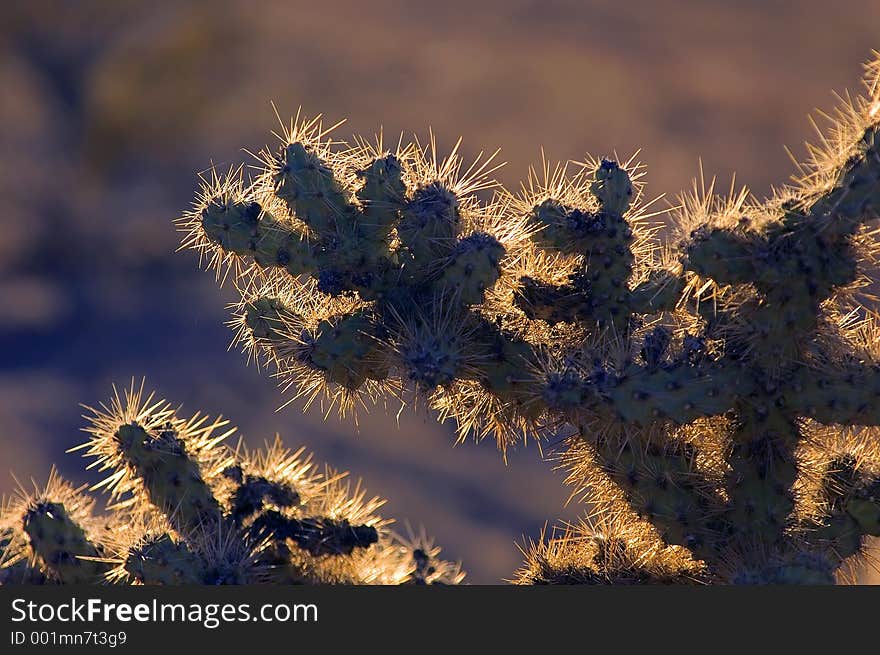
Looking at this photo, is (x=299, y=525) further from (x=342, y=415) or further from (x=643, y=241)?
(x=643, y=241)

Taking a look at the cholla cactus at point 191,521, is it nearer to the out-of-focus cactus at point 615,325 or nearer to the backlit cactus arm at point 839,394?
the out-of-focus cactus at point 615,325

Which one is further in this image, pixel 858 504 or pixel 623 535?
pixel 623 535

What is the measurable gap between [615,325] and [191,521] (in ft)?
3.95

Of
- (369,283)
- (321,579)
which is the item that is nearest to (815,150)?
(369,283)

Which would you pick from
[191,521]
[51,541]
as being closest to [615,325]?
[191,521]

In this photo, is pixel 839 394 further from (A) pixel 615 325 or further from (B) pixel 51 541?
(B) pixel 51 541

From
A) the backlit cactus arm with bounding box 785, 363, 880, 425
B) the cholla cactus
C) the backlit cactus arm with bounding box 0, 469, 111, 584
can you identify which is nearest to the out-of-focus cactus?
the backlit cactus arm with bounding box 785, 363, 880, 425

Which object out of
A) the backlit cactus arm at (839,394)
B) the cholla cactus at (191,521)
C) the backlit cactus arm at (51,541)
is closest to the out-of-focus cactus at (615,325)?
the backlit cactus arm at (839,394)

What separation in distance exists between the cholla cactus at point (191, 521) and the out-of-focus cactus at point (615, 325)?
33cm

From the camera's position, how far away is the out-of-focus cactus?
7.97 feet

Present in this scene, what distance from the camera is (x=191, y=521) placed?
2828 millimetres

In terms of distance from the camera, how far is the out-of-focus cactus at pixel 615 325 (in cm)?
243

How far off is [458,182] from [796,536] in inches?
48.5

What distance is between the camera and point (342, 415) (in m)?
2.88
